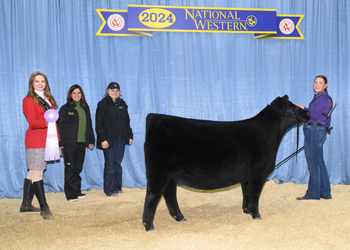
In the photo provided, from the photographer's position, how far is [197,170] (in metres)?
2.96

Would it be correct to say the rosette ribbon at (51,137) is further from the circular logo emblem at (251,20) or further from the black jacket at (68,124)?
the circular logo emblem at (251,20)

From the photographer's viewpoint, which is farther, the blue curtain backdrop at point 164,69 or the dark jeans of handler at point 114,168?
the blue curtain backdrop at point 164,69

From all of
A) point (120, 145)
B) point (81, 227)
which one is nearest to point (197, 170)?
point (81, 227)

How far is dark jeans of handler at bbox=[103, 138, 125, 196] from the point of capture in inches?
187

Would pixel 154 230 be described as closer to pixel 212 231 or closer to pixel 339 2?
pixel 212 231

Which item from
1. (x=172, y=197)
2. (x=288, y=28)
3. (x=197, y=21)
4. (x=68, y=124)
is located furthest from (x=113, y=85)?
(x=288, y=28)

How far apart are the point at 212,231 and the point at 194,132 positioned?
991 millimetres

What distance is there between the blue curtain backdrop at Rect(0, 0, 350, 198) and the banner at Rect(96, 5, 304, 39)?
4.9 inches

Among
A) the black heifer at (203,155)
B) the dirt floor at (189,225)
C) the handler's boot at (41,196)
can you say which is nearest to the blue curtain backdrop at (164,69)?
the dirt floor at (189,225)

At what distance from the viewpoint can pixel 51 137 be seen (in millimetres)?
3461

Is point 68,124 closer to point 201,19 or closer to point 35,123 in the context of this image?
point 35,123

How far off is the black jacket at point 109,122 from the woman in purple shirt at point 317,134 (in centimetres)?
273

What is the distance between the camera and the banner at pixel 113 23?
5.03 metres

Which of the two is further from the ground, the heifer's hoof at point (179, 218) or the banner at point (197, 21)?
the banner at point (197, 21)
